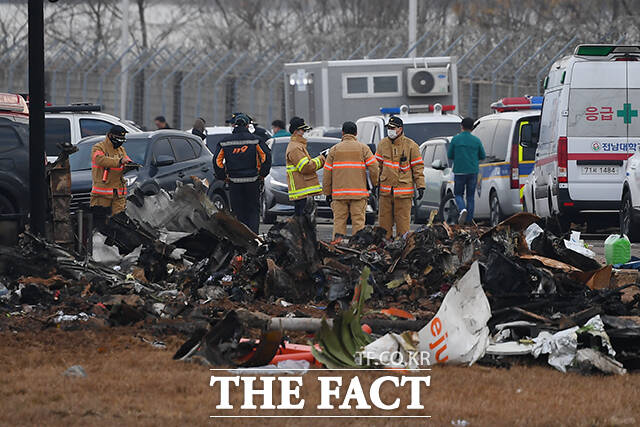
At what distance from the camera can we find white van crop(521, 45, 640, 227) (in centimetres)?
1727

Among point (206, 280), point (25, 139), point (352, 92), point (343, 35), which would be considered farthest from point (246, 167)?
point (343, 35)

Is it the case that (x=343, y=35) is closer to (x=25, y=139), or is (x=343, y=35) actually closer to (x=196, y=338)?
(x=25, y=139)

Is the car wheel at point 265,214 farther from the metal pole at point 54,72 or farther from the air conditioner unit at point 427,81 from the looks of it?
the metal pole at point 54,72

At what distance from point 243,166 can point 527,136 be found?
16.2ft

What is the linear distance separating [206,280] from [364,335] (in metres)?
3.30

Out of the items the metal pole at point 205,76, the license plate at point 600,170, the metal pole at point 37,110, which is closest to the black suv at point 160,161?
the license plate at point 600,170

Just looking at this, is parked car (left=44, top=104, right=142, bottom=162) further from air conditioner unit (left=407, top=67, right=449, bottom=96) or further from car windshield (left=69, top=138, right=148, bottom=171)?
air conditioner unit (left=407, top=67, right=449, bottom=96)

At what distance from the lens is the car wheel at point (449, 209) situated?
2016 cm

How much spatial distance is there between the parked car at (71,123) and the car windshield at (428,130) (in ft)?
17.2

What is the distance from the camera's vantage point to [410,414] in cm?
620

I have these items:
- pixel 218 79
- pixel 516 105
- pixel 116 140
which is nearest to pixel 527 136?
pixel 516 105

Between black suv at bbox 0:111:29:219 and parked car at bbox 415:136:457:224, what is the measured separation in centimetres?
637

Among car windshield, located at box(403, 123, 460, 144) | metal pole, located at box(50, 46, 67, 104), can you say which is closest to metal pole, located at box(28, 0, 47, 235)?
car windshield, located at box(403, 123, 460, 144)

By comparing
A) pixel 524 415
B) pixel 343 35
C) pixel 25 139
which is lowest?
pixel 524 415
